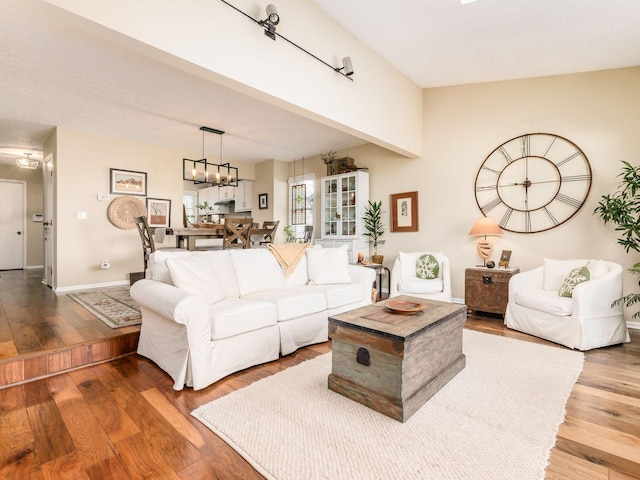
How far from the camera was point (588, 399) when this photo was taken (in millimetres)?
2006

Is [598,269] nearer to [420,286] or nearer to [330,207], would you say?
[420,286]

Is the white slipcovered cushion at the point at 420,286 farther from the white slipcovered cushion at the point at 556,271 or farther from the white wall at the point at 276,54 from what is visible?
the white wall at the point at 276,54

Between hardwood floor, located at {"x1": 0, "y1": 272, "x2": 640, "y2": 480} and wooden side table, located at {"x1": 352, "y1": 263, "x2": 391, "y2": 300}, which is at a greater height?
wooden side table, located at {"x1": 352, "y1": 263, "x2": 391, "y2": 300}

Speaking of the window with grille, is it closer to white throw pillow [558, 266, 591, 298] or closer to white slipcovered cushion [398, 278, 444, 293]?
white slipcovered cushion [398, 278, 444, 293]

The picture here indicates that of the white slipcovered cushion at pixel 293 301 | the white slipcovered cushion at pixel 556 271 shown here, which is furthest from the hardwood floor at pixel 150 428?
the white slipcovered cushion at pixel 556 271

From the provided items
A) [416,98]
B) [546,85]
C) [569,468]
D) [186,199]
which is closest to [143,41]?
[569,468]

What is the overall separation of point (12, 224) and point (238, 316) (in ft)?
26.2

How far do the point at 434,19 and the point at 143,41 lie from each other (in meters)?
2.59

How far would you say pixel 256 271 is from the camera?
3098 millimetres

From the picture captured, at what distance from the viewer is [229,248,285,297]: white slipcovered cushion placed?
9.76 ft

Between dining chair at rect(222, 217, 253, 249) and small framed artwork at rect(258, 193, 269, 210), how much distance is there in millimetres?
2848

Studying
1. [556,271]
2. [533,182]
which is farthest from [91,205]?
[556,271]

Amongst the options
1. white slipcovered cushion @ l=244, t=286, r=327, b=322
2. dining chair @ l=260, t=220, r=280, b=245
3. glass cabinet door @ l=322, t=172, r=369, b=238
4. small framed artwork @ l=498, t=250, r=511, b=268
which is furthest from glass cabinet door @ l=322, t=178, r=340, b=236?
white slipcovered cushion @ l=244, t=286, r=327, b=322

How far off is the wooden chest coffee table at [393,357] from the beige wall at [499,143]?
2531 millimetres
